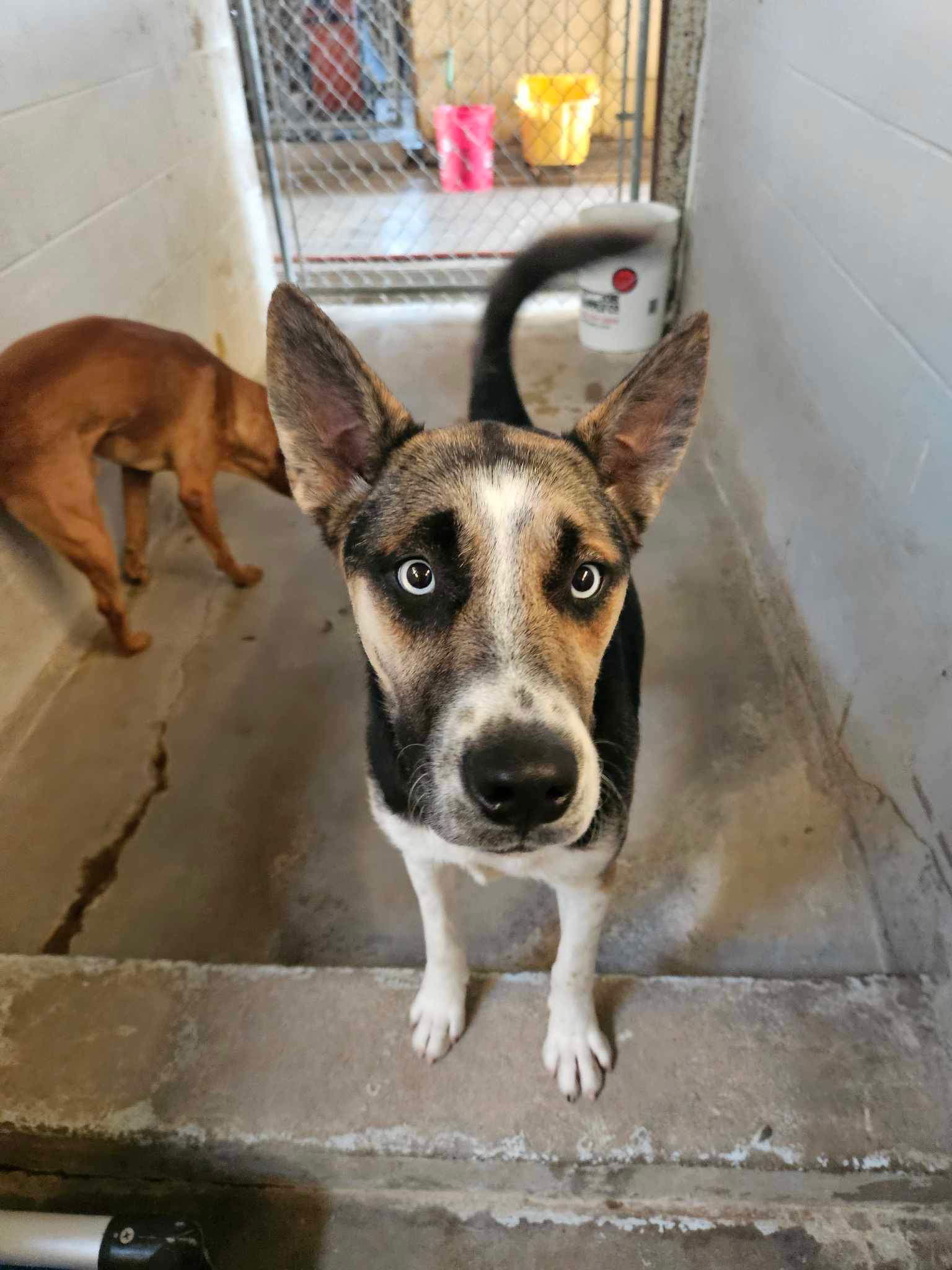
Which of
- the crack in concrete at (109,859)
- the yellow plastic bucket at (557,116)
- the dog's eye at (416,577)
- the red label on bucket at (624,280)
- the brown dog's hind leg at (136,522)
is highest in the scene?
the dog's eye at (416,577)

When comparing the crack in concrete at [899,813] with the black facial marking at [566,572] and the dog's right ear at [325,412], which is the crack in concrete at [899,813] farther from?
the dog's right ear at [325,412]

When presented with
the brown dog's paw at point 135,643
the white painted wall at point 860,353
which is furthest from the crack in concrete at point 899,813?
the brown dog's paw at point 135,643

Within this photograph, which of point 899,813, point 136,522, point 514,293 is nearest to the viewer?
point 899,813

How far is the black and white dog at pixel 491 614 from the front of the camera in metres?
1.22

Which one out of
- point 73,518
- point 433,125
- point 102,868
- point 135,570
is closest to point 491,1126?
point 102,868

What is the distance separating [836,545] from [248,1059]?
2.16 metres

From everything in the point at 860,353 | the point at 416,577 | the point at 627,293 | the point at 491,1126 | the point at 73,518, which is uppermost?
the point at 416,577

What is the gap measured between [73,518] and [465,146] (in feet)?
19.2

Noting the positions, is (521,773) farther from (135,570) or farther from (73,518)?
(135,570)

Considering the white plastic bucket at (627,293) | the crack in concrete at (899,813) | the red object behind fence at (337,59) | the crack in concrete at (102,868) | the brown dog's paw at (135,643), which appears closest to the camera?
the crack in concrete at (899,813)

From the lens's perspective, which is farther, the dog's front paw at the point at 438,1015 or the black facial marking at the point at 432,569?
the dog's front paw at the point at 438,1015

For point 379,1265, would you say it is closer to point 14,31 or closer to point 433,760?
point 433,760

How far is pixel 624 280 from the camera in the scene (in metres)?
4.66

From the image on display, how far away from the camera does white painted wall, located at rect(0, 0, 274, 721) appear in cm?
277
